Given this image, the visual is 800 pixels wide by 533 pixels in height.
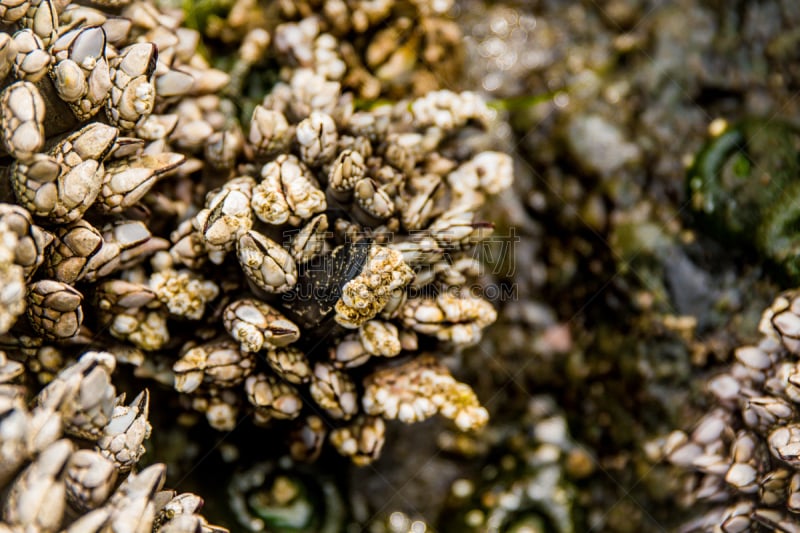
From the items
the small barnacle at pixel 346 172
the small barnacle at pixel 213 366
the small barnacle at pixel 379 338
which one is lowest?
the small barnacle at pixel 213 366

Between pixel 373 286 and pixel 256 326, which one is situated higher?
pixel 373 286

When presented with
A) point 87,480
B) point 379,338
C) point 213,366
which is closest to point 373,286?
point 379,338

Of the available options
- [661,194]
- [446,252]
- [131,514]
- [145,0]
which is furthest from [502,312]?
[145,0]

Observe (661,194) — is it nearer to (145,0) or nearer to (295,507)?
(295,507)

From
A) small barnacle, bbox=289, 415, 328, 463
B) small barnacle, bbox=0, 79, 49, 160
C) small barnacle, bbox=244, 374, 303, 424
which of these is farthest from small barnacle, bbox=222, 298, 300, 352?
small barnacle, bbox=0, 79, 49, 160

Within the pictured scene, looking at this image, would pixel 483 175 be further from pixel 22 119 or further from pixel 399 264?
pixel 22 119

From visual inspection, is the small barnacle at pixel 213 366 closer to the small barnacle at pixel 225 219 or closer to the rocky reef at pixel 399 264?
the rocky reef at pixel 399 264

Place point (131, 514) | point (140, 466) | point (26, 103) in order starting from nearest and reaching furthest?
point (131, 514), point (26, 103), point (140, 466)

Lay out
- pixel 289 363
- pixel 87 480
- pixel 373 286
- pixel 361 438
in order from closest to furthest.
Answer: pixel 87 480 < pixel 373 286 < pixel 289 363 < pixel 361 438

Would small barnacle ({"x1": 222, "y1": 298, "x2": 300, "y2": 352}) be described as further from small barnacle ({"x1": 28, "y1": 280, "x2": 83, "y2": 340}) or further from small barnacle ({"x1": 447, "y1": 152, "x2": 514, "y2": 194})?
small barnacle ({"x1": 447, "y1": 152, "x2": 514, "y2": 194})

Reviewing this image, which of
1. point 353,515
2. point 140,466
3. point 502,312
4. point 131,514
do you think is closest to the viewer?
point 131,514

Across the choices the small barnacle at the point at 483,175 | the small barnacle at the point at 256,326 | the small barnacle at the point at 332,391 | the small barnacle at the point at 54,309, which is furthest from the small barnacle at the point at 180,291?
the small barnacle at the point at 483,175
